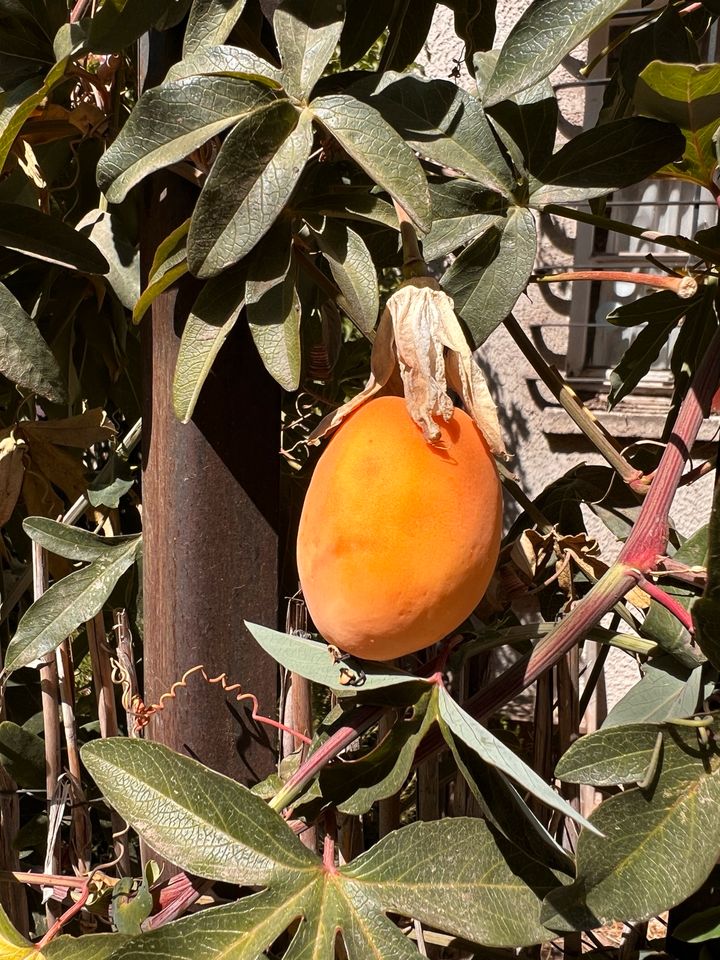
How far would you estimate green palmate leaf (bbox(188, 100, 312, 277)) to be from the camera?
48cm

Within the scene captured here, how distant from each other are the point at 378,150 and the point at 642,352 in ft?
1.18

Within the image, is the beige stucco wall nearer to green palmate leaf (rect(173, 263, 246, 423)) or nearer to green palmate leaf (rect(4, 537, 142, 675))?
green palmate leaf (rect(4, 537, 142, 675))

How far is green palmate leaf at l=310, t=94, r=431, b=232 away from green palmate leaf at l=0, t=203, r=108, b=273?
0.73 ft

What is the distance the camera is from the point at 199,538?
0.64 meters

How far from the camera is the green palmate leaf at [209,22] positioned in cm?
52

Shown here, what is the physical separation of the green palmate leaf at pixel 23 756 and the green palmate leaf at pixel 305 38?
1.84 feet

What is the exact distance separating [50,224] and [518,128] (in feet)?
1.02

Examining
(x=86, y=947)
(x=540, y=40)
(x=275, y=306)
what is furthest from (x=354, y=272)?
(x=86, y=947)

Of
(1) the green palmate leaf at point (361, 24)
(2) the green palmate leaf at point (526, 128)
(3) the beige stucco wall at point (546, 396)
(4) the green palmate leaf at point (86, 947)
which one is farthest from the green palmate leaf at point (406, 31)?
(3) the beige stucco wall at point (546, 396)

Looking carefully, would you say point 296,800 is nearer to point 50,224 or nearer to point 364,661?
point 364,661

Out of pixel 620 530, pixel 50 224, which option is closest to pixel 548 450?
pixel 620 530

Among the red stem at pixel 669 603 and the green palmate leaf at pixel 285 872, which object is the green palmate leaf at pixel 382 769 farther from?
the red stem at pixel 669 603

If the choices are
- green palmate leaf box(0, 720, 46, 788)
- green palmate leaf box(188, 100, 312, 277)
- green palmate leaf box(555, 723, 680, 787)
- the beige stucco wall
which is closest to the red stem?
green palmate leaf box(555, 723, 680, 787)

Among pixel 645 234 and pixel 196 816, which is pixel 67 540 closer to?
pixel 196 816
